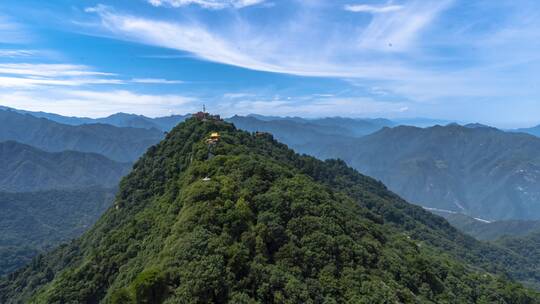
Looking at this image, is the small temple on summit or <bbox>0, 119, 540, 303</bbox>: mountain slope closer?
<bbox>0, 119, 540, 303</bbox>: mountain slope

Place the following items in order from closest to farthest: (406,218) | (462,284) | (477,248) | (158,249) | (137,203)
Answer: (158,249), (462,284), (137,203), (406,218), (477,248)

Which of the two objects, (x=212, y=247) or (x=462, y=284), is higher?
(x=212, y=247)

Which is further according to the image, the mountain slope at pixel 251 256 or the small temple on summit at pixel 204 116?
the small temple on summit at pixel 204 116

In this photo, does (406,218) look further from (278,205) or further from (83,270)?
(83,270)

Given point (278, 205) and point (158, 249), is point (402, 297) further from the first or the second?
point (158, 249)

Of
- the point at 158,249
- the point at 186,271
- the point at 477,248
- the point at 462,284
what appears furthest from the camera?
the point at 477,248

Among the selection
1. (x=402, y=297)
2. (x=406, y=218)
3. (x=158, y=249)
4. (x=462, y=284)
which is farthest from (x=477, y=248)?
(x=158, y=249)

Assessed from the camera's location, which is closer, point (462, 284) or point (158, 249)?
point (158, 249)

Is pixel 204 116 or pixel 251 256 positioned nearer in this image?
pixel 251 256

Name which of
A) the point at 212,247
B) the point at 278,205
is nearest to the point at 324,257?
the point at 278,205

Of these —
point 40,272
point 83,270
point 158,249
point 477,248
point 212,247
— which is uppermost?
point 212,247
